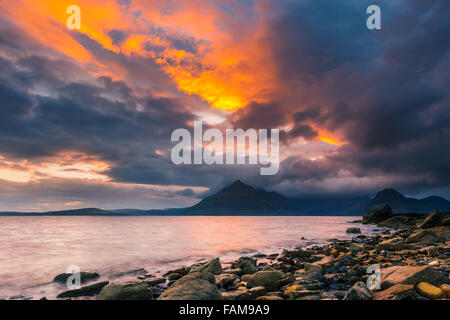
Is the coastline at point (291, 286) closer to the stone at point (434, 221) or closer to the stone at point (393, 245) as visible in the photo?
the stone at point (393, 245)

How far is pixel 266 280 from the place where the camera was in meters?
10.2

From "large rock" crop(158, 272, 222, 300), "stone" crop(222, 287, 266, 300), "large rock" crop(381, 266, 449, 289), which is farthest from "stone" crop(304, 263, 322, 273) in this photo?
"large rock" crop(158, 272, 222, 300)

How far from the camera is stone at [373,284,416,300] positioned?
673 cm

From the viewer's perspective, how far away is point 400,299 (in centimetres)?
663

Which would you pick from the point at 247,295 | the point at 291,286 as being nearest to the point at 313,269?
the point at 291,286

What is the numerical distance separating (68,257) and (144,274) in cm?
1266

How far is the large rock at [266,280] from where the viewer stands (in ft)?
32.9

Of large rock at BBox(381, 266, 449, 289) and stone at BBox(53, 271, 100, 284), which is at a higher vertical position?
large rock at BBox(381, 266, 449, 289)

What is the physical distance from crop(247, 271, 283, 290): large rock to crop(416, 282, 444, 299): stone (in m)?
4.87

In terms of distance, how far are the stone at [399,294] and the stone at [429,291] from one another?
0.72 metres

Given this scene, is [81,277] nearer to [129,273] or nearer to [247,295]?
[129,273]

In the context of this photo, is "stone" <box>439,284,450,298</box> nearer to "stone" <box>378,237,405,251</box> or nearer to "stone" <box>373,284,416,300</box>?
"stone" <box>373,284,416,300</box>

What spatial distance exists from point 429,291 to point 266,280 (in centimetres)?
552
